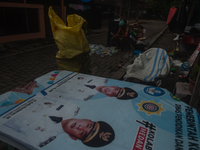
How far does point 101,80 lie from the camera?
2.26m

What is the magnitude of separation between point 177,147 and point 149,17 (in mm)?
42647

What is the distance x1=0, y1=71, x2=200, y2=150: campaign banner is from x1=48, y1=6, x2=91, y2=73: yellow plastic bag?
106cm

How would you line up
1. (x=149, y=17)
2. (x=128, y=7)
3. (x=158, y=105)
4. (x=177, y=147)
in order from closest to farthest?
(x=177, y=147)
(x=158, y=105)
(x=128, y=7)
(x=149, y=17)

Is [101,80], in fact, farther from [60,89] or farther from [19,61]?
[19,61]

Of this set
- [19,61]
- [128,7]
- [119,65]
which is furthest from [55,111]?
[128,7]

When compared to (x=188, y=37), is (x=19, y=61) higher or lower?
lower

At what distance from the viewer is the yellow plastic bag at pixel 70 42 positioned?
276 cm

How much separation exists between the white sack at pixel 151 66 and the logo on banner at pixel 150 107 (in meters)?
1.83

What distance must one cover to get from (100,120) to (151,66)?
2768mm

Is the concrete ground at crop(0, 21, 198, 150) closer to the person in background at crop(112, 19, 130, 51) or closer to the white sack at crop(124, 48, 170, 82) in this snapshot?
the white sack at crop(124, 48, 170, 82)

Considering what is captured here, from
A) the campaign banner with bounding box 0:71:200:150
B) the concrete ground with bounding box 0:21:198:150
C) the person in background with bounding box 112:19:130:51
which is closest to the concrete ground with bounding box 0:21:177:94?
the concrete ground with bounding box 0:21:198:150

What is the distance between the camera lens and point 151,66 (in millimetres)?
3785

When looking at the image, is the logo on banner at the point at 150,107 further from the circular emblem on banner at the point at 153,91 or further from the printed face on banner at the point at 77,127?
the printed face on banner at the point at 77,127

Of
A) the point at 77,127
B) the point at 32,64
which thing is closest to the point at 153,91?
the point at 77,127
